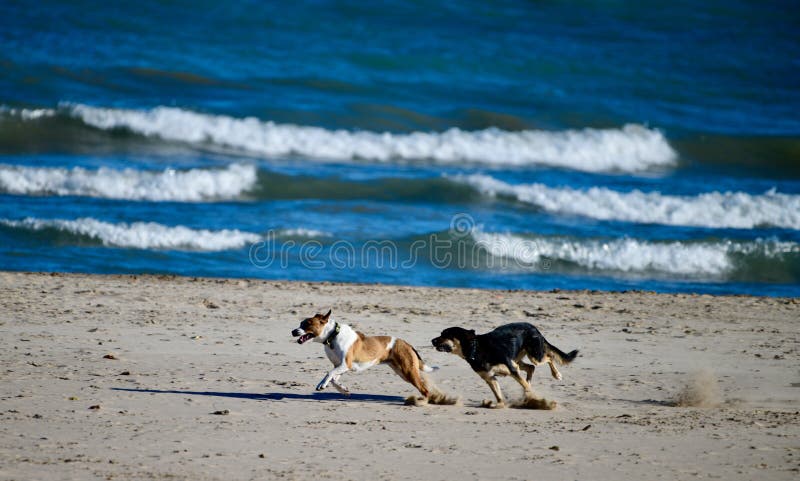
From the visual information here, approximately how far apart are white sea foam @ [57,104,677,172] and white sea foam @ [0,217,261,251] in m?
6.23

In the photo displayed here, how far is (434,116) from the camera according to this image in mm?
24328

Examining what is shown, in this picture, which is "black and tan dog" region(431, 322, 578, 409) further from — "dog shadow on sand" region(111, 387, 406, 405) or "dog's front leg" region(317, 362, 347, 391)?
"dog's front leg" region(317, 362, 347, 391)

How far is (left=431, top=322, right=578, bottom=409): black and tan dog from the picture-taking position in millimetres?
8484

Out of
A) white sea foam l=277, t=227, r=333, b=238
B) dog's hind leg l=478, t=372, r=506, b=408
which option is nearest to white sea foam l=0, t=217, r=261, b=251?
white sea foam l=277, t=227, r=333, b=238

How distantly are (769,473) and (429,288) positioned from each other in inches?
290

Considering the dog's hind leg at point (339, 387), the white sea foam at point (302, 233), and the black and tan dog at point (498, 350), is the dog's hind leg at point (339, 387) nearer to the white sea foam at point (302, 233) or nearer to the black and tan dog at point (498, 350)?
the black and tan dog at point (498, 350)

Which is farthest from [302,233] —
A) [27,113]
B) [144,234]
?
[27,113]

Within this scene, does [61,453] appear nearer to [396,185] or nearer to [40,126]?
[396,185]

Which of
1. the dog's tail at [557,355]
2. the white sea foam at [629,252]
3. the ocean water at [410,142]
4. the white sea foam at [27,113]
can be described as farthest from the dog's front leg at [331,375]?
the white sea foam at [27,113]

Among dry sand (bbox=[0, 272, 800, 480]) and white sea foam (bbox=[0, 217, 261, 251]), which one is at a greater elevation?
white sea foam (bbox=[0, 217, 261, 251])

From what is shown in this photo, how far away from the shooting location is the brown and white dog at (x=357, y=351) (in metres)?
8.49

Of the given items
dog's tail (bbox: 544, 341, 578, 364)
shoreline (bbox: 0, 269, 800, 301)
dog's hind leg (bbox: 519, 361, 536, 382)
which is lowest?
dog's hind leg (bbox: 519, 361, 536, 382)

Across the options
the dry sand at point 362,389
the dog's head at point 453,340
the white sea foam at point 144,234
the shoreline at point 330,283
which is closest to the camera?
the dry sand at point 362,389

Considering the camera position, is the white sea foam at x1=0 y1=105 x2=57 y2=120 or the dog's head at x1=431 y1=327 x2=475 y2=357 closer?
the dog's head at x1=431 y1=327 x2=475 y2=357
